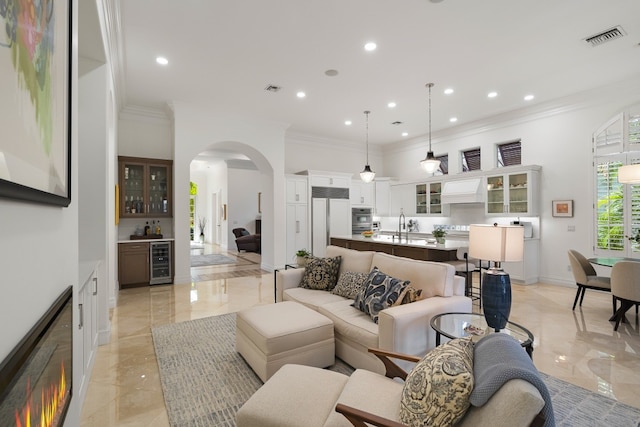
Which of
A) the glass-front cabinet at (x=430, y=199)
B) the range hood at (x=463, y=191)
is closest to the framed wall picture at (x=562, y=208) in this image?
the range hood at (x=463, y=191)

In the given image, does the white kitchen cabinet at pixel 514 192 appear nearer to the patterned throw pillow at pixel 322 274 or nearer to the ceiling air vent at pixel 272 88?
the patterned throw pillow at pixel 322 274

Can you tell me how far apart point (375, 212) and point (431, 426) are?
318 inches

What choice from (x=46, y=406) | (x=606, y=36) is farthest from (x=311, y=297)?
(x=606, y=36)

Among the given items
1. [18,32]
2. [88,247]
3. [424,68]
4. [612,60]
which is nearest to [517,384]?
[18,32]

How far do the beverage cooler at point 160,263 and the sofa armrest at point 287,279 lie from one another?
3.11 m

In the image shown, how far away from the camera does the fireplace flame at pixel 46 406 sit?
2.76 ft

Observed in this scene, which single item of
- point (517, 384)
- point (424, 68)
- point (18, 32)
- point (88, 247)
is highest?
point (424, 68)

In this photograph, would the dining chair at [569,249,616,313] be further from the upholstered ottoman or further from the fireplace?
the fireplace

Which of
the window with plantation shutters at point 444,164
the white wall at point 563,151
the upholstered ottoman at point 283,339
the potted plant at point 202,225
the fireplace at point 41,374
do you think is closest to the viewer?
the fireplace at point 41,374

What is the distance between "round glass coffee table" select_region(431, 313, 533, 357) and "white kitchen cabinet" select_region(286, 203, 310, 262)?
5.21m

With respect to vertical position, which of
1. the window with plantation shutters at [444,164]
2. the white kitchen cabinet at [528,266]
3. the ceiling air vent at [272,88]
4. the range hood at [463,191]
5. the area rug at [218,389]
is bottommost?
the area rug at [218,389]

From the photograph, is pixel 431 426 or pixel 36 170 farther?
pixel 431 426

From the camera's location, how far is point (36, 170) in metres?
0.99

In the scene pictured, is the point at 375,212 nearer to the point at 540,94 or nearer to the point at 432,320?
the point at 540,94
